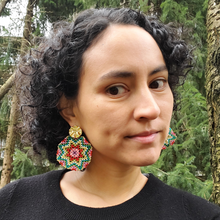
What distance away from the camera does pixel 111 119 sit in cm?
92

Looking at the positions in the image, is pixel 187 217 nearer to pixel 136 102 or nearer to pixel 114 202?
pixel 114 202

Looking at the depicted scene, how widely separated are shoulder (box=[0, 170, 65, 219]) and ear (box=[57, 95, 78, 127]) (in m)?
0.38

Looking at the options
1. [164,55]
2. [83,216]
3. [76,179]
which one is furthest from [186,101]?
[83,216]

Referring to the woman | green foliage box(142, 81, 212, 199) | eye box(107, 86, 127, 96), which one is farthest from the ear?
green foliage box(142, 81, 212, 199)

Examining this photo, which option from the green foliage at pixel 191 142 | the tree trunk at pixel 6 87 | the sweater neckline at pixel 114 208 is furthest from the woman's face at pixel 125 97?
the tree trunk at pixel 6 87

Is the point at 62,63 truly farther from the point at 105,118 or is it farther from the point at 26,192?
the point at 26,192

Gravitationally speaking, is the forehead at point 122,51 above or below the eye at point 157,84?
above

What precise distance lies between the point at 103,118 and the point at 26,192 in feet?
2.36

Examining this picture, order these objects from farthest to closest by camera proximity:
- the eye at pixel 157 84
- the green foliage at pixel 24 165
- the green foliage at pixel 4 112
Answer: the green foliage at pixel 4 112 → the green foliage at pixel 24 165 → the eye at pixel 157 84

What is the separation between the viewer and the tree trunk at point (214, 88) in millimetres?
1279

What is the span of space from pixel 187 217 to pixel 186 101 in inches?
66.6

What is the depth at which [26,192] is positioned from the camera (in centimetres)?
129

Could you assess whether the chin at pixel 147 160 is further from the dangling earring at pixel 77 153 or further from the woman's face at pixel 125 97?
the dangling earring at pixel 77 153

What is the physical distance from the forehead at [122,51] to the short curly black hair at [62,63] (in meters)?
0.05
